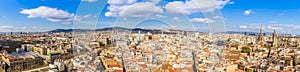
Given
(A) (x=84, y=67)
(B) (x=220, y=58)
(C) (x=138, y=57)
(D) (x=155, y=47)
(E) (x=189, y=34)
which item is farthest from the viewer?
(D) (x=155, y=47)

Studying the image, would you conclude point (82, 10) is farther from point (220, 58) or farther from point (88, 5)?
point (220, 58)

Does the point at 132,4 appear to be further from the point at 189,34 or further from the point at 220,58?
the point at 220,58

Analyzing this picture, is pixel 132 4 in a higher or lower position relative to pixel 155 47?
higher

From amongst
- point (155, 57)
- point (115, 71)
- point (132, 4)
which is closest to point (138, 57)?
point (155, 57)

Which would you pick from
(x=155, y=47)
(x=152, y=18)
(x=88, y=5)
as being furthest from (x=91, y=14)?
(x=155, y=47)

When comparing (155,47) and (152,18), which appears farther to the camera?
(155,47)

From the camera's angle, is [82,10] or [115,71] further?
[115,71]

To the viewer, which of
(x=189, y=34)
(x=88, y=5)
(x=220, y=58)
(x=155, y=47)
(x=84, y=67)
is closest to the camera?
(x=88, y=5)

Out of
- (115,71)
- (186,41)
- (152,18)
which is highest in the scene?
(152,18)

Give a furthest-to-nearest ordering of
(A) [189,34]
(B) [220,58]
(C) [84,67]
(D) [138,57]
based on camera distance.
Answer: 1. (D) [138,57]
2. (A) [189,34]
3. (B) [220,58]
4. (C) [84,67]
